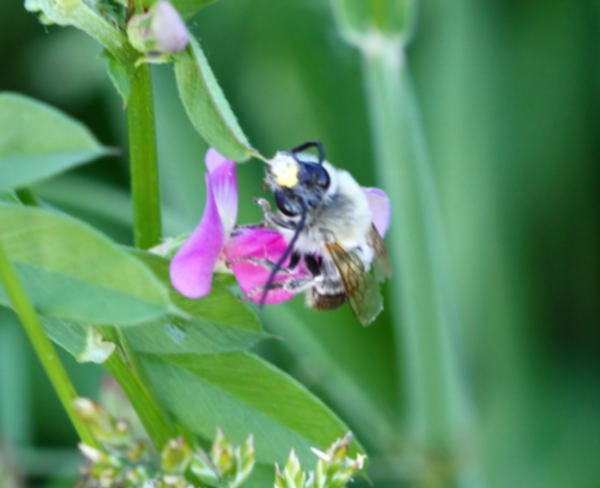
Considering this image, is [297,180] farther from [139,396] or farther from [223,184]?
[139,396]

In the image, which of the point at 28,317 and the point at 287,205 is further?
the point at 287,205

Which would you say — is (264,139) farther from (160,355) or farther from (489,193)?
(160,355)

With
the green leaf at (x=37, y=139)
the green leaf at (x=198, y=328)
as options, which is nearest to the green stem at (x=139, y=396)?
the green leaf at (x=198, y=328)

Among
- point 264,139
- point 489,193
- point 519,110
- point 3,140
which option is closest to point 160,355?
point 3,140

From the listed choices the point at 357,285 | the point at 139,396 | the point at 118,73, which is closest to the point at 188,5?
the point at 118,73

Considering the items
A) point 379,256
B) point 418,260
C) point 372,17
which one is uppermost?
point 372,17

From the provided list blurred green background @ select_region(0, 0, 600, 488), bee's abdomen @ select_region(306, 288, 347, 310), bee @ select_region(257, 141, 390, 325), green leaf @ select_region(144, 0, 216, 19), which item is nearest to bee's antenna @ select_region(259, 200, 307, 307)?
bee @ select_region(257, 141, 390, 325)
